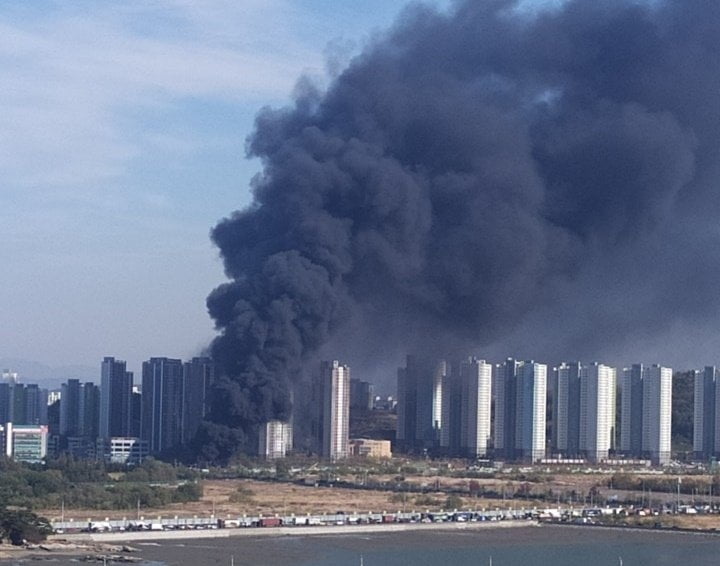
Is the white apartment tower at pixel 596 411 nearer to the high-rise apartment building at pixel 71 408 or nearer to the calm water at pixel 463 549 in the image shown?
the high-rise apartment building at pixel 71 408

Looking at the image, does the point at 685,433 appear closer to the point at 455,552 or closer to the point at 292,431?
the point at 292,431

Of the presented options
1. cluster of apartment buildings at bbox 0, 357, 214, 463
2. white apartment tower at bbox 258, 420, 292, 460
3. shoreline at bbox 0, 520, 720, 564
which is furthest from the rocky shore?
cluster of apartment buildings at bbox 0, 357, 214, 463

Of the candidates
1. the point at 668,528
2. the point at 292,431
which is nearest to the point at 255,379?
the point at 292,431

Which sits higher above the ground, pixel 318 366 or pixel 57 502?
pixel 318 366

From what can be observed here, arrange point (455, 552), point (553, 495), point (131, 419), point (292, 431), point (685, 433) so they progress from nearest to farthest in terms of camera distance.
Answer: point (455, 552) → point (553, 495) → point (292, 431) → point (131, 419) → point (685, 433)

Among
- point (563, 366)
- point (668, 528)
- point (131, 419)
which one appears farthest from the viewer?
point (563, 366)

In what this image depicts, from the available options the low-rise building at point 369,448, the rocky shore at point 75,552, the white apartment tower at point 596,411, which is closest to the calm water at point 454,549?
the rocky shore at point 75,552
